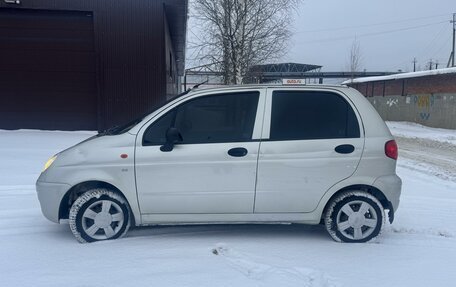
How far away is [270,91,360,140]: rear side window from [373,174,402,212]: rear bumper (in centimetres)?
57

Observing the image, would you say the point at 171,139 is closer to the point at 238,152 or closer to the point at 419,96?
the point at 238,152

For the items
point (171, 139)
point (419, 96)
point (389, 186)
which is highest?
point (419, 96)

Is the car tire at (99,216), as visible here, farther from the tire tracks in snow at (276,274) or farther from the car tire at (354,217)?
the car tire at (354,217)

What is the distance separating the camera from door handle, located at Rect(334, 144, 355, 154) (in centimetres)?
448

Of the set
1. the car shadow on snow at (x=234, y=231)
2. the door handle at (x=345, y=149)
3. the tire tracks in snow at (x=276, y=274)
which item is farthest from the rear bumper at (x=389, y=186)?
the tire tracks in snow at (x=276, y=274)

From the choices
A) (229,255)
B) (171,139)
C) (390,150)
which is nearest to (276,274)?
(229,255)

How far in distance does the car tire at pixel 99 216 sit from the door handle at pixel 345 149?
2.42m

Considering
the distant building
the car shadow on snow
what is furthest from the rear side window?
the distant building

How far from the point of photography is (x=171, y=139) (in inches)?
171

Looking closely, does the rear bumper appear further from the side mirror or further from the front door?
the side mirror

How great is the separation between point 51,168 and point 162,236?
4.77ft

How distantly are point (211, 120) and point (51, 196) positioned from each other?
195 centimetres

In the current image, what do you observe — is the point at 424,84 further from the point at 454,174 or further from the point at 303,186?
the point at 303,186

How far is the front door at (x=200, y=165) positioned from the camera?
439 centimetres
